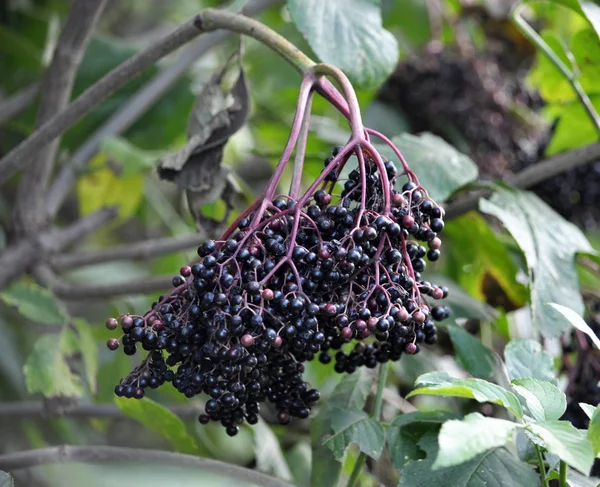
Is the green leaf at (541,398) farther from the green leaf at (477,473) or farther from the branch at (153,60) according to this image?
the branch at (153,60)

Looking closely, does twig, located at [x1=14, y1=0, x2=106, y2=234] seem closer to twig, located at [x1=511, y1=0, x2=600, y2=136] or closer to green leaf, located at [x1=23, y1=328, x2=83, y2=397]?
green leaf, located at [x1=23, y1=328, x2=83, y2=397]

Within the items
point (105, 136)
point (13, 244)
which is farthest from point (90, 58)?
point (13, 244)

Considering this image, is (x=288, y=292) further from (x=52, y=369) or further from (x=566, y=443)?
(x=52, y=369)

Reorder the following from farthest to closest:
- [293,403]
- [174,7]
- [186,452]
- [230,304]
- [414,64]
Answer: [174,7], [414,64], [186,452], [293,403], [230,304]

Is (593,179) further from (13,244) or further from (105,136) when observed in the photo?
(13,244)

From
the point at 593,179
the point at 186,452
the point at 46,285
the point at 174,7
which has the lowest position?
the point at 186,452

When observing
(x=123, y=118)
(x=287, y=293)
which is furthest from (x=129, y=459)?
(x=123, y=118)
